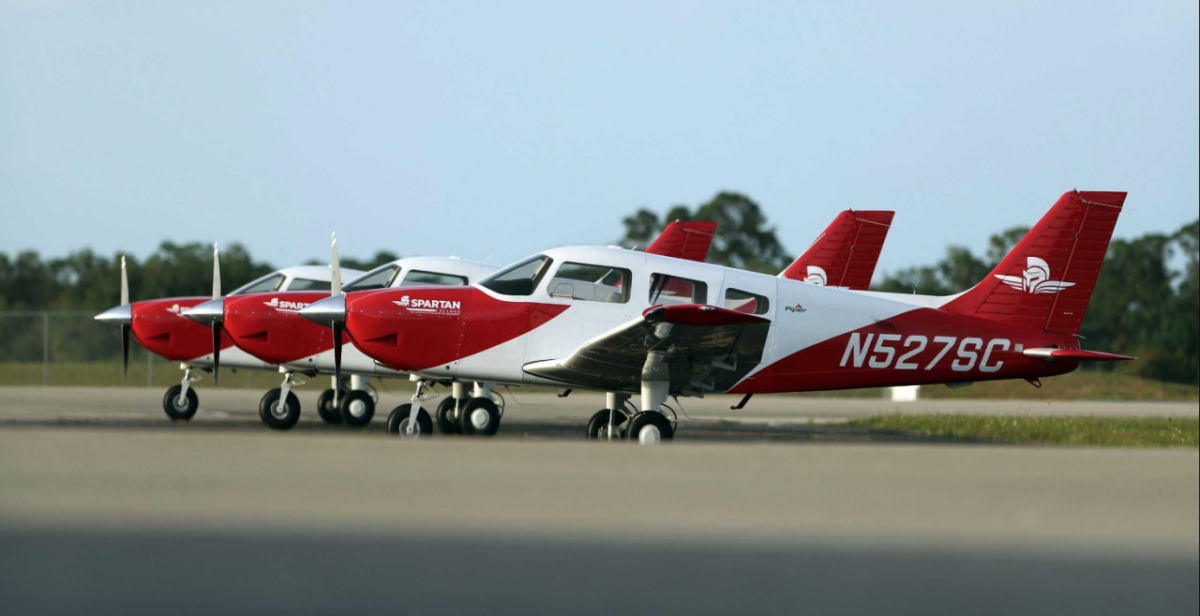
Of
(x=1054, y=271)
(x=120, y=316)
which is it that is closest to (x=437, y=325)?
(x=120, y=316)

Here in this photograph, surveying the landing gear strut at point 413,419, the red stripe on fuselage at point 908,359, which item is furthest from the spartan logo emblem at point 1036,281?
the landing gear strut at point 413,419

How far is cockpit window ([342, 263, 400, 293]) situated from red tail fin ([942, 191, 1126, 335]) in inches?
262

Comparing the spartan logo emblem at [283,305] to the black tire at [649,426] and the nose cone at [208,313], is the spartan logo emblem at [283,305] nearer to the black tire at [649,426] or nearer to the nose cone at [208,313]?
the nose cone at [208,313]

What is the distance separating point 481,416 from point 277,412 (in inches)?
153

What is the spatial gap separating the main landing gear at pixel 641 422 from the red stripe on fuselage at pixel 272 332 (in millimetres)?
3722

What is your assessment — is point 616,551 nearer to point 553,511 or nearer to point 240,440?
point 553,511

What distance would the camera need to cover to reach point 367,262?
40188 millimetres

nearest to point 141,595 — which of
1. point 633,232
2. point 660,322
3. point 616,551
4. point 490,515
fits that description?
point 490,515

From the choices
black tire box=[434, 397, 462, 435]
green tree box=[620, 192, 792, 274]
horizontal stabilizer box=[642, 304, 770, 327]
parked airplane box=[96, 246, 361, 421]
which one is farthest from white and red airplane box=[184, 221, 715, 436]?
green tree box=[620, 192, 792, 274]

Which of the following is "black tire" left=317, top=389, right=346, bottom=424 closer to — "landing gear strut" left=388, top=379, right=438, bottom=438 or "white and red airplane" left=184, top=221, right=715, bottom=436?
"white and red airplane" left=184, top=221, right=715, bottom=436

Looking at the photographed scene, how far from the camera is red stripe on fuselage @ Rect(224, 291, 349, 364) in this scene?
524 inches

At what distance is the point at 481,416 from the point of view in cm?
1105

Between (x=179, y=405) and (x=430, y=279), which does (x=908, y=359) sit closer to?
(x=430, y=279)

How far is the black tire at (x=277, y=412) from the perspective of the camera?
536 inches
